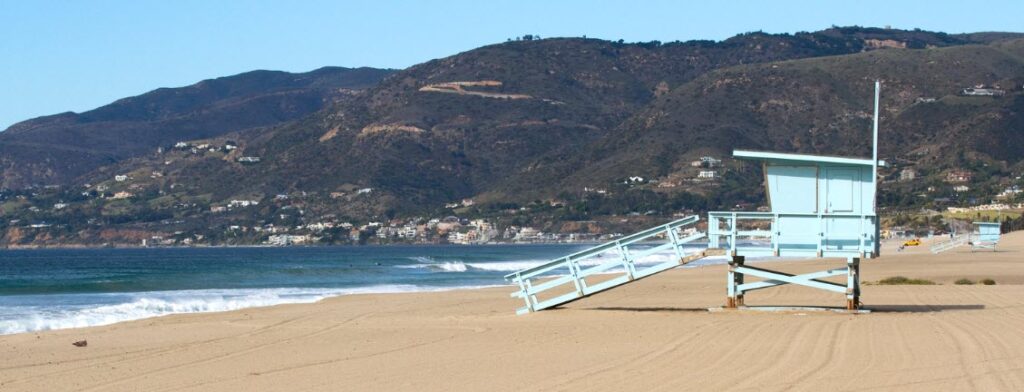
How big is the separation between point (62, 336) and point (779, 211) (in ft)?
37.3

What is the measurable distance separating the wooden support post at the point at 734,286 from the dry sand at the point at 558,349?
0.51 metres

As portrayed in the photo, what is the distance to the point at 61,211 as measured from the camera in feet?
655

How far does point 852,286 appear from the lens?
2162cm

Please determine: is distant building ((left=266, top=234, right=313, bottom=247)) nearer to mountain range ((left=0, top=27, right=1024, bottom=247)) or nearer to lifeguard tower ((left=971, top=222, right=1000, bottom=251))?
mountain range ((left=0, top=27, right=1024, bottom=247))

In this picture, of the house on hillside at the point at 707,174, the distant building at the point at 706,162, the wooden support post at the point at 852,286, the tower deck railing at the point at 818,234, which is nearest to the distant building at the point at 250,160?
the distant building at the point at 706,162

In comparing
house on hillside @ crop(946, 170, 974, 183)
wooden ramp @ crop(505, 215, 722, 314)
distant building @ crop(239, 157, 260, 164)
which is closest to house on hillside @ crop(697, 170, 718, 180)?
house on hillside @ crop(946, 170, 974, 183)

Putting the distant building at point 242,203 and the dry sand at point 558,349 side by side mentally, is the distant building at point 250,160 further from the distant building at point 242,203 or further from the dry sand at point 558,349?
the dry sand at point 558,349

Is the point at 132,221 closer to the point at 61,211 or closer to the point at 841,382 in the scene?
the point at 61,211

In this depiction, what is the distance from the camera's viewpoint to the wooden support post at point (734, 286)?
22.1 m

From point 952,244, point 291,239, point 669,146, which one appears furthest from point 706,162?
point 952,244

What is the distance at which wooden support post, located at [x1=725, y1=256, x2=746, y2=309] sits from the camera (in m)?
22.1

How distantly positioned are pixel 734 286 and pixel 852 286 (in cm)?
185

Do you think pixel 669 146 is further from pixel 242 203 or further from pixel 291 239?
pixel 242 203

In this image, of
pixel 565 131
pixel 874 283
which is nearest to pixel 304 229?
pixel 565 131
